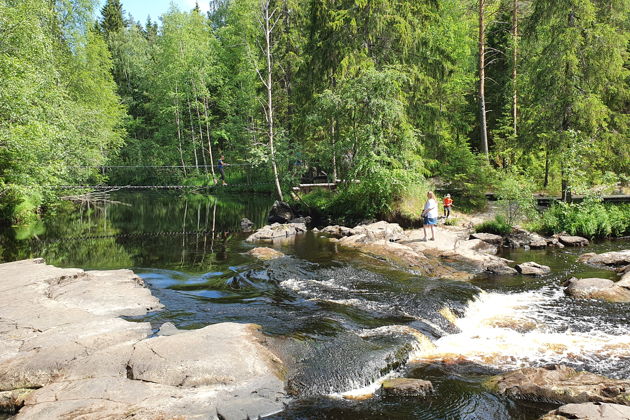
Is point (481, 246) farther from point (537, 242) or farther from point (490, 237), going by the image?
point (537, 242)

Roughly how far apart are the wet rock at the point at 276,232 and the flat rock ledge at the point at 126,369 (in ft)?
37.6

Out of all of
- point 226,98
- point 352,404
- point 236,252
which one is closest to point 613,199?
point 236,252

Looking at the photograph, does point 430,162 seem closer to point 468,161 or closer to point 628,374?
point 468,161

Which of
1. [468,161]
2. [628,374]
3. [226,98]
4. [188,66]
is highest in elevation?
[188,66]

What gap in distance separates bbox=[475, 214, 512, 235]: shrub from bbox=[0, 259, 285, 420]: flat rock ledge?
13.7 m

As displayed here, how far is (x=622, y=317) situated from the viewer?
9172 millimetres

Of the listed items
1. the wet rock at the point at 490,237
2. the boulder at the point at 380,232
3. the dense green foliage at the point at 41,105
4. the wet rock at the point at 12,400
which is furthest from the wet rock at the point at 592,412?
the dense green foliage at the point at 41,105

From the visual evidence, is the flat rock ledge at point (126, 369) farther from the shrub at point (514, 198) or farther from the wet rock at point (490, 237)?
the shrub at point (514, 198)

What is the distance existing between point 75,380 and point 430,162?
22.0m

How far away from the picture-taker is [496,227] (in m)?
18.4

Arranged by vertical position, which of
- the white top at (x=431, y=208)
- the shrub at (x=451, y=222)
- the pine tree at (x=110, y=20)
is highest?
the pine tree at (x=110, y=20)

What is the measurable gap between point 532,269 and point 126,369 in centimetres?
1166

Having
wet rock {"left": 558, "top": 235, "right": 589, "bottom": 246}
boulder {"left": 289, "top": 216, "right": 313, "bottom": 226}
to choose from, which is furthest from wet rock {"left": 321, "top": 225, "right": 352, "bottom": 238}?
wet rock {"left": 558, "top": 235, "right": 589, "bottom": 246}

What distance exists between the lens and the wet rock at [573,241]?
666 inches
